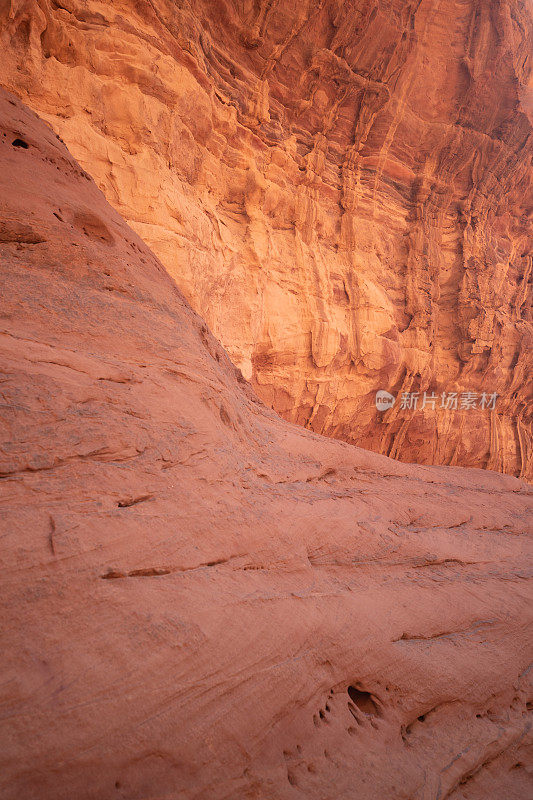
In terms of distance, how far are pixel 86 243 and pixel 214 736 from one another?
2971mm

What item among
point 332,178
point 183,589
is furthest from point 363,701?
point 332,178

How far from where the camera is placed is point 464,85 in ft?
41.7

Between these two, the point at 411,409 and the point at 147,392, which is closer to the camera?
the point at 147,392

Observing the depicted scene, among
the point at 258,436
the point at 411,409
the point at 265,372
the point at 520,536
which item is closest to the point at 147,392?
the point at 258,436

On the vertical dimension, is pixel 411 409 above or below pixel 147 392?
above

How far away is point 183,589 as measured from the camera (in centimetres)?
175

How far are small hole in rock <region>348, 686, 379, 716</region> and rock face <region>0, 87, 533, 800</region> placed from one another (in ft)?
0.03

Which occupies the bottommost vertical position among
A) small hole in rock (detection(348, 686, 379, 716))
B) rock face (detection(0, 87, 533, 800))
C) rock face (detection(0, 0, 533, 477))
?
small hole in rock (detection(348, 686, 379, 716))

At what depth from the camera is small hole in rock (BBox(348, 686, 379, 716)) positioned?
202 cm

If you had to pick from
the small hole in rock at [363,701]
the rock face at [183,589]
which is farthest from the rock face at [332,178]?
the small hole in rock at [363,701]

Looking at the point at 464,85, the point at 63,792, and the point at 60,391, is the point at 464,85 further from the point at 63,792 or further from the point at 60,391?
the point at 63,792

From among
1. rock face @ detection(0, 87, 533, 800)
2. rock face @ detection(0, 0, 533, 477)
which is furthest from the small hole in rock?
rock face @ detection(0, 0, 533, 477)

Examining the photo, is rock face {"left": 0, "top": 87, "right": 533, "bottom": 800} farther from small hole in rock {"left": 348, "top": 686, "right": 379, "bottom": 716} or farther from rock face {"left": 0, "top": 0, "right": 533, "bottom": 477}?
rock face {"left": 0, "top": 0, "right": 533, "bottom": 477}

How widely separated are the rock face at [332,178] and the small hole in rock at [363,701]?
6.73 metres
